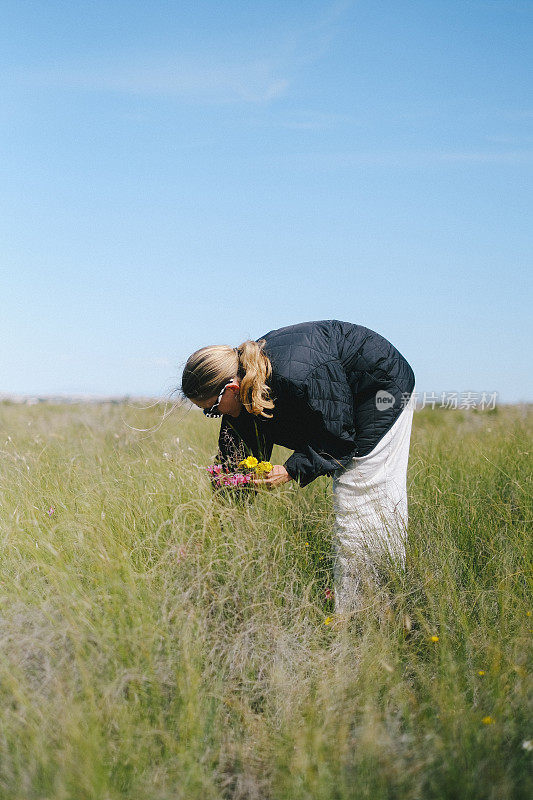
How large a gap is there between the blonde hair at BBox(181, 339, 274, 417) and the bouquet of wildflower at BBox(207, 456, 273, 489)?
0.23 m

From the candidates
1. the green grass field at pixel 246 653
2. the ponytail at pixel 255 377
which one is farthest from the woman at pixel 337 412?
the green grass field at pixel 246 653

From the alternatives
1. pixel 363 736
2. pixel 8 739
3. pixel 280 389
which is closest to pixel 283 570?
pixel 280 389

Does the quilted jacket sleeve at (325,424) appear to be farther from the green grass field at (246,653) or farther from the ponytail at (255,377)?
the green grass field at (246,653)

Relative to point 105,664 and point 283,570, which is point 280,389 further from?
point 105,664

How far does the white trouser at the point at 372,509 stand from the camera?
2926 mm

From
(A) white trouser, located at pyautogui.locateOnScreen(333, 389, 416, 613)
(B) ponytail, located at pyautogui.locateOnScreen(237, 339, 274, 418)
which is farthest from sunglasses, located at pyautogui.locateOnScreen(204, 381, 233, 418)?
(A) white trouser, located at pyautogui.locateOnScreen(333, 389, 416, 613)

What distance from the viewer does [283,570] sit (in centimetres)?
283

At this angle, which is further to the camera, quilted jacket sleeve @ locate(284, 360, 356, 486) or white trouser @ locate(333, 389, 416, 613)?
white trouser @ locate(333, 389, 416, 613)

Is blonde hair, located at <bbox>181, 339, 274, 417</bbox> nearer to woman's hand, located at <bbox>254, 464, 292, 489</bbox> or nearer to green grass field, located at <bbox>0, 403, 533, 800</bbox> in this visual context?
woman's hand, located at <bbox>254, 464, 292, 489</bbox>

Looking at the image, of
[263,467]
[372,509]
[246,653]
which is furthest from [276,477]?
[246,653]

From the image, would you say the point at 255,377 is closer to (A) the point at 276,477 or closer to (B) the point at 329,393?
(B) the point at 329,393

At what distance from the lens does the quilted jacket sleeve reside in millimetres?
2683

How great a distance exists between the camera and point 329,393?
271 centimetres

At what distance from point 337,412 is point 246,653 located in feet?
3.45
